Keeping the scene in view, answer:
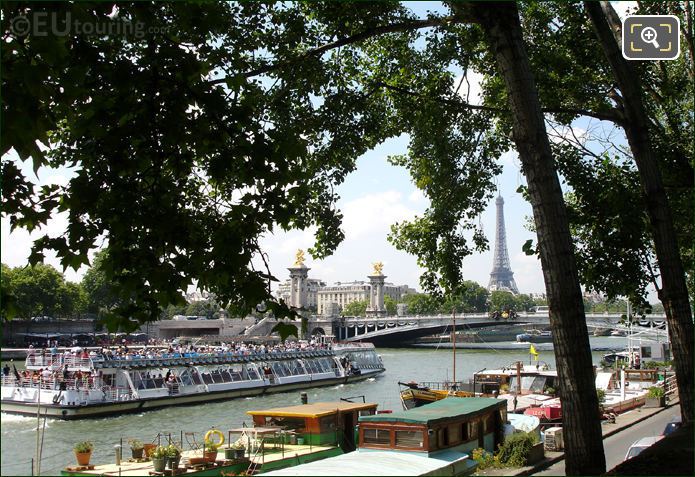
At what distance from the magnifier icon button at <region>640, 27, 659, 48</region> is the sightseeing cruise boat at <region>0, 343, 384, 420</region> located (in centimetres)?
2649

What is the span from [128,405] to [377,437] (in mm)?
25088

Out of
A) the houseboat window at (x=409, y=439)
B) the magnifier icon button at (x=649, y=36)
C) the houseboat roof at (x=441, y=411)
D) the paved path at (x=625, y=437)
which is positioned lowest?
the paved path at (x=625, y=437)

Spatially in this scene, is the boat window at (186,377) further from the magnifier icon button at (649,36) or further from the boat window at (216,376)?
the magnifier icon button at (649,36)

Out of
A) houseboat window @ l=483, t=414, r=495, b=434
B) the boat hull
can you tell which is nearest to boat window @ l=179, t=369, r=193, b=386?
the boat hull

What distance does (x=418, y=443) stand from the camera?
16391 millimetres

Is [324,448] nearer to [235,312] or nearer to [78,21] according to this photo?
[235,312]

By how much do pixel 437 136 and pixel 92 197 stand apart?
7787 millimetres

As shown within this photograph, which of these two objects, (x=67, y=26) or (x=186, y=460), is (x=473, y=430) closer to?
(x=186, y=460)

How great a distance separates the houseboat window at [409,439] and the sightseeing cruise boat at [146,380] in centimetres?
1861

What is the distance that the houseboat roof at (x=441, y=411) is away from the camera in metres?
16.7

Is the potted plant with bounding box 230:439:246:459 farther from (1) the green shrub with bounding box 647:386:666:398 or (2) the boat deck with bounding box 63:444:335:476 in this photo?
(1) the green shrub with bounding box 647:386:666:398

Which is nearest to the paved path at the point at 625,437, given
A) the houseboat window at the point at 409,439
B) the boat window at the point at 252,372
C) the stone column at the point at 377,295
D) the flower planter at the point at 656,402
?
the flower planter at the point at 656,402

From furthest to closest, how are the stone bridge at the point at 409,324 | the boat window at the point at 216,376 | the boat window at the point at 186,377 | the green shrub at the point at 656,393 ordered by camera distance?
1. the stone bridge at the point at 409,324
2. the boat window at the point at 216,376
3. the boat window at the point at 186,377
4. the green shrub at the point at 656,393

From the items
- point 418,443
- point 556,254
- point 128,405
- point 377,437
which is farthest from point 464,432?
point 128,405
